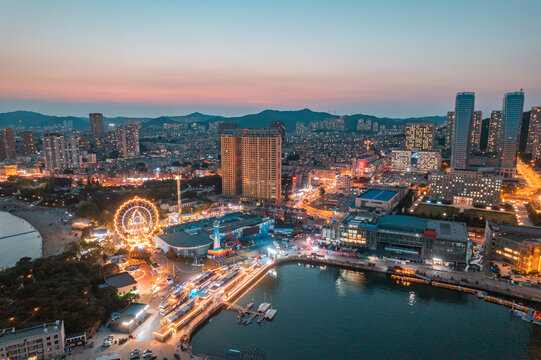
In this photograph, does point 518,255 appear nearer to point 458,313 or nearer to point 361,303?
point 458,313

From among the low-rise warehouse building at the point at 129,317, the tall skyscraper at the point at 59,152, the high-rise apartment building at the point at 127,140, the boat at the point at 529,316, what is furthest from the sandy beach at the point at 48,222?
the high-rise apartment building at the point at 127,140

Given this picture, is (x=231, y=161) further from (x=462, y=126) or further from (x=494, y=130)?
(x=494, y=130)

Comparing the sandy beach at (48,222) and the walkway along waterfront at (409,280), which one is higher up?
the walkway along waterfront at (409,280)

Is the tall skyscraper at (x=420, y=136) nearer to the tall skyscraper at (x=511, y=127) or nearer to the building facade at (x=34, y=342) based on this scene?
the tall skyscraper at (x=511, y=127)

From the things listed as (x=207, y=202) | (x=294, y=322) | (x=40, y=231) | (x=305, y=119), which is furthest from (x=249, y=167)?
(x=305, y=119)

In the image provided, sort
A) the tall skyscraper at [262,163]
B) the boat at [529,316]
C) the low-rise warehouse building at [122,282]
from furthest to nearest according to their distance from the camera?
the tall skyscraper at [262,163], the low-rise warehouse building at [122,282], the boat at [529,316]

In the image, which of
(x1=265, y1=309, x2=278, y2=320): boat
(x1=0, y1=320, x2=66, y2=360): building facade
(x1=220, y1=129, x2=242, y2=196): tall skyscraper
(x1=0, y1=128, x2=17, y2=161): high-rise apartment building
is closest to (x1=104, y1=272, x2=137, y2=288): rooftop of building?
(x1=0, y1=320, x2=66, y2=360): building facade
